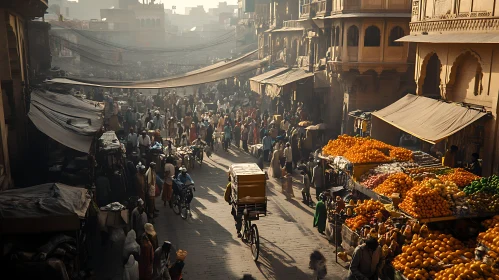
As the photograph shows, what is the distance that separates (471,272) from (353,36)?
47.1 feet

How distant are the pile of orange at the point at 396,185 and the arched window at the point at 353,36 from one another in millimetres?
10701

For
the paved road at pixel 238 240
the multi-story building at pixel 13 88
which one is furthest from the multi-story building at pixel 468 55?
the multi-story building at pixel 13 88

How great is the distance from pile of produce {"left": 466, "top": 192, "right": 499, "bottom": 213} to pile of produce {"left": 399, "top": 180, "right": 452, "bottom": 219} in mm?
421

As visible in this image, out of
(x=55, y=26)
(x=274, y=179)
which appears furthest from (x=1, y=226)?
(x=55, y=26)

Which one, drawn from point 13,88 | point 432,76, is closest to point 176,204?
point 13,88

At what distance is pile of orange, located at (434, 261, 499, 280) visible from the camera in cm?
724

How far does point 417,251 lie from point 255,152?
12.1m

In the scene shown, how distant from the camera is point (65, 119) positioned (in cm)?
1327

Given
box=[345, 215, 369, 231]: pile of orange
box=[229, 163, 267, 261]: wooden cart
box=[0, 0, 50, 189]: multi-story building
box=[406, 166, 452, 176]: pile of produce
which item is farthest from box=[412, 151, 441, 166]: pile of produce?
box=[0, 0, 50, 189]: multi-story building

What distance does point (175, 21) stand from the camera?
16325cm

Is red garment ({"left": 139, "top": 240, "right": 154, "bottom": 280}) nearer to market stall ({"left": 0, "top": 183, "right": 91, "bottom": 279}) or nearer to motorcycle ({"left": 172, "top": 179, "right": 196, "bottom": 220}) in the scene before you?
market stall ({"left": 0, "top": 183, "right": 91, "bottom": 279})

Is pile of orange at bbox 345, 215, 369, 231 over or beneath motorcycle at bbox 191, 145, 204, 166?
over

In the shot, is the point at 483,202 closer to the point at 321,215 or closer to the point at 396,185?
the point at 396,185

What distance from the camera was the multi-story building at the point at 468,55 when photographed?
39.9 feet
